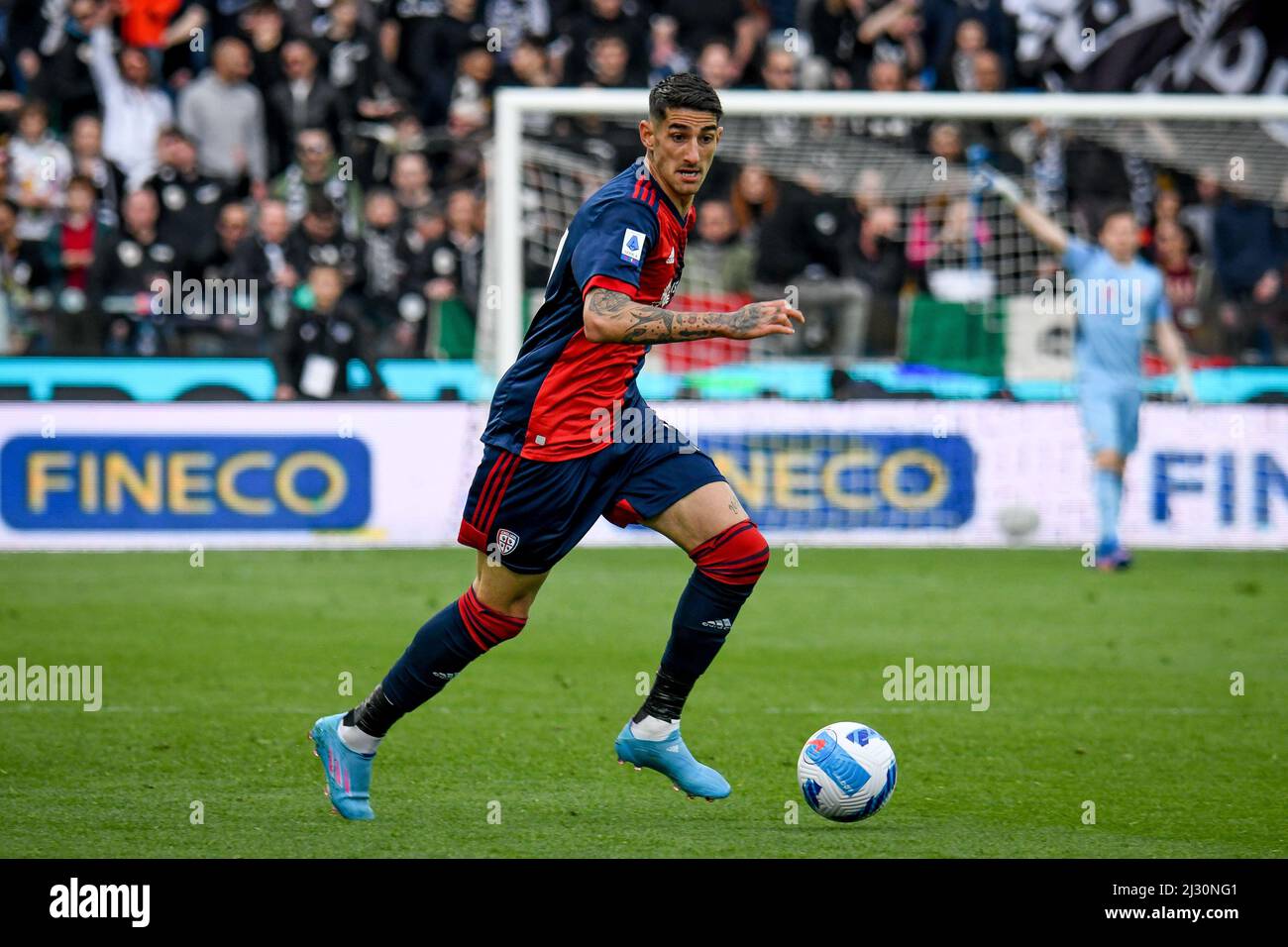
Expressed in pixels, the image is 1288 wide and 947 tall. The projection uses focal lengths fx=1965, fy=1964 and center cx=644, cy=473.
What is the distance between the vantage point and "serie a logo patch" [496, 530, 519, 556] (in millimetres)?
6090

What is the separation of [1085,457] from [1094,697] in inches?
252

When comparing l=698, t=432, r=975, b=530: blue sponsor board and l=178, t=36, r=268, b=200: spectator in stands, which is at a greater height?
l=178, t=36, r=268, b=200: spectator in stands

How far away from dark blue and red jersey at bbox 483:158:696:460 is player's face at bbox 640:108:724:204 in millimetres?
60

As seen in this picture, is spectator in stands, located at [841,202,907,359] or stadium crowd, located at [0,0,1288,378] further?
spectator in stands, located at [841,202,907,359]

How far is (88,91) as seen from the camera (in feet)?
55.3

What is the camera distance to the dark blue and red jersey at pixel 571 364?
6047mm

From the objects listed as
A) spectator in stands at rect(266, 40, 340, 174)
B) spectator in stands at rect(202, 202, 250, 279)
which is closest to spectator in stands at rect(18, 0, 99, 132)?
spectator in stands at rect(266, 40, 340, 174)

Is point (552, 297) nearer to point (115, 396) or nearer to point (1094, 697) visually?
point (1094, 697)

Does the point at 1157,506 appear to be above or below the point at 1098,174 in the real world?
below

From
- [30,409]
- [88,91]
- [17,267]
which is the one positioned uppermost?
[88,91]

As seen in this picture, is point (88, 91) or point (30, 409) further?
point (88, 91)

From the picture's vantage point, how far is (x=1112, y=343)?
1366 cm

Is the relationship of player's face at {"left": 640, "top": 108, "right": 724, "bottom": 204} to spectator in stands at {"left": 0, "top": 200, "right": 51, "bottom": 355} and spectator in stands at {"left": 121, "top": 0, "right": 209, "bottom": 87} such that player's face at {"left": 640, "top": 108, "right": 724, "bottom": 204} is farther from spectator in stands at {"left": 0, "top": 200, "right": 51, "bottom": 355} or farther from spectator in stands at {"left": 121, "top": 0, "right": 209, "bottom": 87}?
spectator in stands at {"left": 121, "top": 0, "right": 209, "bottom": 87}

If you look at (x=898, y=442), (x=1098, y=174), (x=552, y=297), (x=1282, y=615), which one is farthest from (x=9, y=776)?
(x=1098, y=174)
